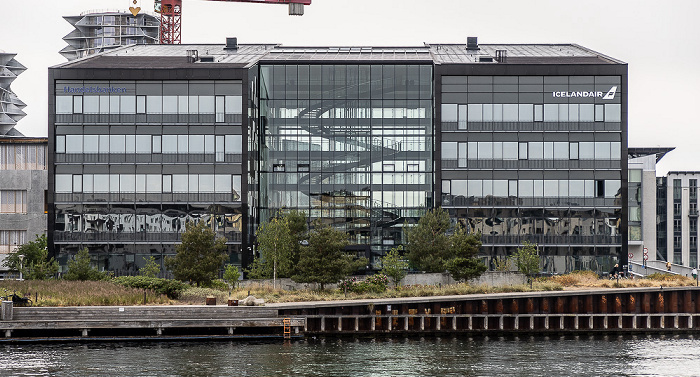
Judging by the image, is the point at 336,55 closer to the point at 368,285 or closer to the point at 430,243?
the point at 430,243

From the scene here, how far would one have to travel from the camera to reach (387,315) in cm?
7231

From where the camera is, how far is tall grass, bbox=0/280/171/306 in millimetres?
73312

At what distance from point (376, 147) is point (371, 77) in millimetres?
7630

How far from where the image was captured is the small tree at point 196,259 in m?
82.0

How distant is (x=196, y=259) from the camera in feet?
272

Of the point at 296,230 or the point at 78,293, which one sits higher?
the point at 296,230

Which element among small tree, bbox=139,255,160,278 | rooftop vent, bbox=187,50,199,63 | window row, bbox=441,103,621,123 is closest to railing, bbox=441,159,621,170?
window row, bbox=441,103,621,123

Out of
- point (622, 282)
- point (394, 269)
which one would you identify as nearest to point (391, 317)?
point (394, 269)

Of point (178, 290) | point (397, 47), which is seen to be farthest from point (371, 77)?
point (178, 290)

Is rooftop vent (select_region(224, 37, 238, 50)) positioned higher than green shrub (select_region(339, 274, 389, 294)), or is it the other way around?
rooftop vent (select_region(224, 37, 238, 50))

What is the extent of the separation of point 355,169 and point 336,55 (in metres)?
15.2

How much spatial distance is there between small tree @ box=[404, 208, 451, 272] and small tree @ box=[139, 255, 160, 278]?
24.8 m

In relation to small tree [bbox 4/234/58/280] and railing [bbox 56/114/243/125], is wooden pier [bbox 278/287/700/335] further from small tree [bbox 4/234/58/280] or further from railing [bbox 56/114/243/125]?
railing [bbox 56/114/243/125]

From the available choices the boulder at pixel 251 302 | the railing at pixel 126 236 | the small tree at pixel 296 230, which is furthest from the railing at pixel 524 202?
the boulder at pixel 251 302
